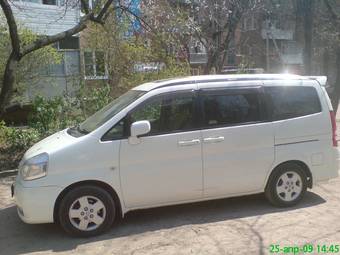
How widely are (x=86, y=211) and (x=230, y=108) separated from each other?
220 centimetres

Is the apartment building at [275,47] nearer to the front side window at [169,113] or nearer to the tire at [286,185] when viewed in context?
the tire at [286,185]

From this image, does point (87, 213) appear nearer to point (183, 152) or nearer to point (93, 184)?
point (93, 184)

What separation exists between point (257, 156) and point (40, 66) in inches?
423

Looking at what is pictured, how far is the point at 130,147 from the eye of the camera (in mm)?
5441

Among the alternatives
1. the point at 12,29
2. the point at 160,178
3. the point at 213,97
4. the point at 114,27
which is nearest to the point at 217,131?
the point at 213,97

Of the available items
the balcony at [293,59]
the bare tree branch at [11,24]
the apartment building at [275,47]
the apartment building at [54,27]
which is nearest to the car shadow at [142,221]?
the bare tree branch at [11,24]

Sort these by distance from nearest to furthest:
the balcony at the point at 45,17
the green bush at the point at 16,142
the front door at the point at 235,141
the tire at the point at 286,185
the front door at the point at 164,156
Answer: the front door at the point at 164,156, the front door at the point at 235,141, the tire at the point at 286,185, the green bush at the point at 16,142, the balcony at the point at 45,17

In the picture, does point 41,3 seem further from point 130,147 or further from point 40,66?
point 130,147

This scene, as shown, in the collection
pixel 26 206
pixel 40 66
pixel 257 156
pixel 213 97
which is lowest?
pixel 26 206

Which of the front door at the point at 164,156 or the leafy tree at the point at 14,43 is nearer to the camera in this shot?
the front door at the point at 164,156

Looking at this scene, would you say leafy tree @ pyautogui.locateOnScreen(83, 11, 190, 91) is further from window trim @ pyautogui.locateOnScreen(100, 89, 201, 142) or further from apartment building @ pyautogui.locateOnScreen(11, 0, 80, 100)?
window trim @ pyautogui.locateOnScreen(100, 89, 201, 142)

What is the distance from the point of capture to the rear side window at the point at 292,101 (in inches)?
242

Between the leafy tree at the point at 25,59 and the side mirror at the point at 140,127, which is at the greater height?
the leafy tree at the point at 25,59

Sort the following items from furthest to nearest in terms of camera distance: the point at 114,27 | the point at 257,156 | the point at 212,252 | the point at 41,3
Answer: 1. the point at 41,3
2. the point at 114,27
3. the point at 257,156
4. the point at 212,252
